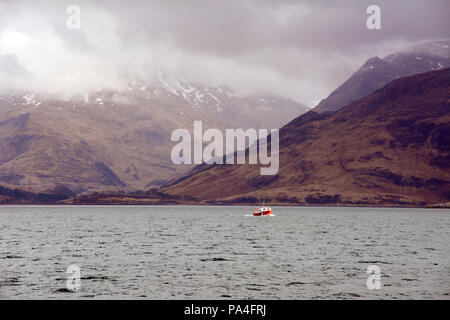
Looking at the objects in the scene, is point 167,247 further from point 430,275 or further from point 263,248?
point 430,275

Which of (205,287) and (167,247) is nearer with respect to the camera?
(205,287)

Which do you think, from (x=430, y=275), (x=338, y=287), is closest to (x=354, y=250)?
(x=430, y=275)

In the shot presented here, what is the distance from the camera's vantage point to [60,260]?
90625 millimetres
